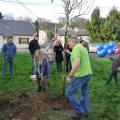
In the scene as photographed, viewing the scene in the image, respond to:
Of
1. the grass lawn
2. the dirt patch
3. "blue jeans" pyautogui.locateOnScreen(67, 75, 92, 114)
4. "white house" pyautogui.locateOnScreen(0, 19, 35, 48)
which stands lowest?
"white house" pyautogui.locateOnScreen(0, 19, 35, 48)

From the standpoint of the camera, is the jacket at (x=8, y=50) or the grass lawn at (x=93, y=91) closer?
the grass lawn at (x=93, y=91)

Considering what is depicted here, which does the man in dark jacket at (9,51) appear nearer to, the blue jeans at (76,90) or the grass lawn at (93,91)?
the grass lawn at (93,91)

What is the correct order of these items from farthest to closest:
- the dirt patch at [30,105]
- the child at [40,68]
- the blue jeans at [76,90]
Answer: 1. the child at [40,68]
2. the dirt patch at [30,105]
3. the blue jeans at [76,90]

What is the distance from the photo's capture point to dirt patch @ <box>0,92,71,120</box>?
908 centimetres

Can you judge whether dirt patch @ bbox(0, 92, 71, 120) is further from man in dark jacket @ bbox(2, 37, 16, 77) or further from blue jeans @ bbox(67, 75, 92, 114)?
man in dark jacket @ bbox(2, 37, 16, 77)

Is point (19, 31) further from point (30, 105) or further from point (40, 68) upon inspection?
point (30, 105)

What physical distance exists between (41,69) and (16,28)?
7066 cm

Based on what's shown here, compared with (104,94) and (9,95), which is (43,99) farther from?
(104,94)

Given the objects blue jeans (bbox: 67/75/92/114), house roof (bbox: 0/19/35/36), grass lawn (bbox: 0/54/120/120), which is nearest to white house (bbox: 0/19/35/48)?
house roof (bbox: 0/19/35/36)

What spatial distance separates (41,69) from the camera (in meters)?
12.6

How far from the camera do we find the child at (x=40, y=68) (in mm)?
12406

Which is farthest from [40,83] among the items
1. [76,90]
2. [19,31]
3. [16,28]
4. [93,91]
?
[16,28]

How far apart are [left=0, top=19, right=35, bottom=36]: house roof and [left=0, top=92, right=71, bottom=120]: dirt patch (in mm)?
69799

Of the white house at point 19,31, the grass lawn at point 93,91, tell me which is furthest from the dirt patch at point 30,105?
the white house at point 19,31
